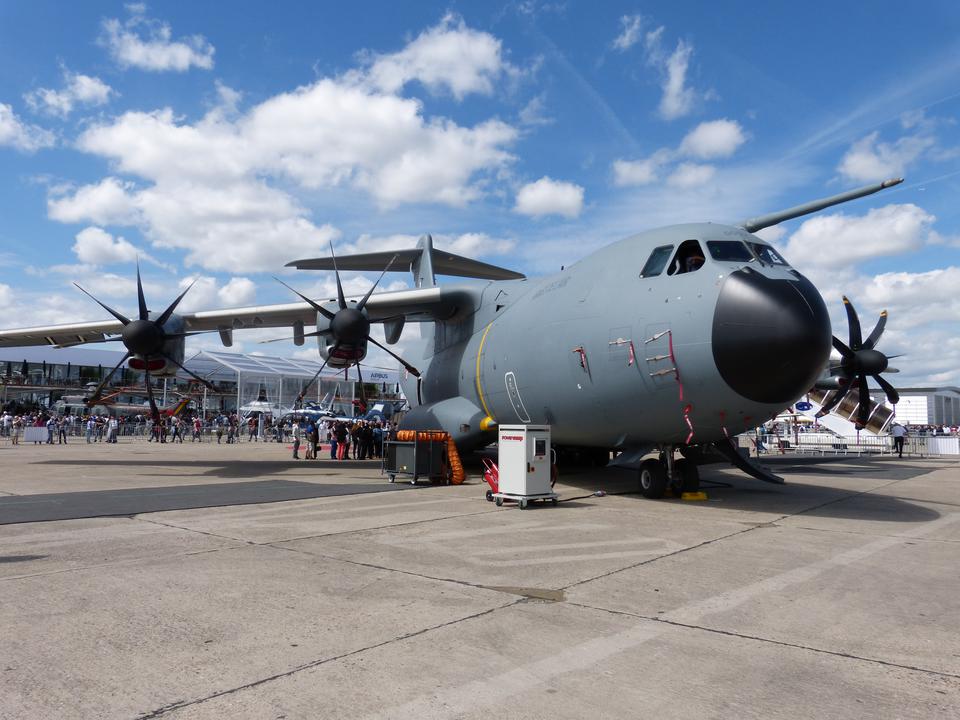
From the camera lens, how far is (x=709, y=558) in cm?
665

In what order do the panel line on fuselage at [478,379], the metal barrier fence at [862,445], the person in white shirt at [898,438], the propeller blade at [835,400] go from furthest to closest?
the metal barrier fence at [862,445] → the person in white shirt at [898,438] → the propeller blade at [835,400] → the panel line on fuselage at [478,379]

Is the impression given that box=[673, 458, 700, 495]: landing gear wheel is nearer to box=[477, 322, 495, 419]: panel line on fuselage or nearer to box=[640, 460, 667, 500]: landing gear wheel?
box=[640, 460, 667, 500]: landing gear wheel

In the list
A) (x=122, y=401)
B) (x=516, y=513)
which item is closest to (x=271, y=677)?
(x=516, y=513)

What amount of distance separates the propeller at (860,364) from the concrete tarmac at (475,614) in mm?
9438

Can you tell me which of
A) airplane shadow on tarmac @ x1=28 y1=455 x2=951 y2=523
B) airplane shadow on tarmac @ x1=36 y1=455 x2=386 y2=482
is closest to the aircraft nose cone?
airplane shadow on tarmac @ x1=28 y1=455 x2=951 y2=523

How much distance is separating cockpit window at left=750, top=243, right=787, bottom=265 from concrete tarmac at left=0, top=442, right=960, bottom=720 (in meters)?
3.51

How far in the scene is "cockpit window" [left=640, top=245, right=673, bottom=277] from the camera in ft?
32.1

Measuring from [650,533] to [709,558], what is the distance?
4.50 feet

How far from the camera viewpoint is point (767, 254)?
971cm

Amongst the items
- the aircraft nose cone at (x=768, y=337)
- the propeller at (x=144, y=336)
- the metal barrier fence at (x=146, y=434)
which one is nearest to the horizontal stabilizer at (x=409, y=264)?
the propeller at (x=144, y=336)

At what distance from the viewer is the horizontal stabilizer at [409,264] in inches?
776

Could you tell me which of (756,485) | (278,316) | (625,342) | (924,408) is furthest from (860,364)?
(924,408)

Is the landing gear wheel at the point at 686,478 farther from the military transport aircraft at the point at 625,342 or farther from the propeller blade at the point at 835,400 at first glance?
the propeller blade at the point at 835,400

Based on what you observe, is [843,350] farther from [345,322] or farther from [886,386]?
→ [345,322]
